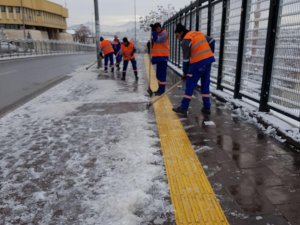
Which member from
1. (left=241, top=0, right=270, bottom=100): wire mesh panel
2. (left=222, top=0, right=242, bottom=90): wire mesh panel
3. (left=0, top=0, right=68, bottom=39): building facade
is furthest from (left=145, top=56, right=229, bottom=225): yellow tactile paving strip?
(left=0, top=0, right=68, bottom=39): building facade

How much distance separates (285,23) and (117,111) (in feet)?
11.0

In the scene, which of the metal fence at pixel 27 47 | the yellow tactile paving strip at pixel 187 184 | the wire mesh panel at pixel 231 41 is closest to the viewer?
the yellow tactile paving strip at pixel 187 184

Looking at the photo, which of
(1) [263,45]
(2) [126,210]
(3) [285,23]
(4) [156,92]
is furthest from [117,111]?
(2) [126,210]

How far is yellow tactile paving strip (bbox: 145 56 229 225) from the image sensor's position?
2.48m

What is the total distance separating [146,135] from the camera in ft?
14.9

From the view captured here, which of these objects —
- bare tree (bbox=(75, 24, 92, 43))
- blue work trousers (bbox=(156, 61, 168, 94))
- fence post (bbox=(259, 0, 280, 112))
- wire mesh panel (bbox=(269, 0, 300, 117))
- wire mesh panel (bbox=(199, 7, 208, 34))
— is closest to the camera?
wire mesh panel (bbox=(269, 0, 300, 117))

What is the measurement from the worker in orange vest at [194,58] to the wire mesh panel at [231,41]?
1.36 m

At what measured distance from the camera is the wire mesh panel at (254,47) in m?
5.50

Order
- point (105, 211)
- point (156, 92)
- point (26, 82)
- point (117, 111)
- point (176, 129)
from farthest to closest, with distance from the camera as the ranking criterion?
1. point (26, 82)
2. point (156, 92)
3. point (117, 111)
4. point (176, 129)
5. point (105, 211)

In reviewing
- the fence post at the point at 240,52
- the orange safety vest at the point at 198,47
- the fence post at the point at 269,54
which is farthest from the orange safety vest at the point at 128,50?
the fence post at the point at 269,54

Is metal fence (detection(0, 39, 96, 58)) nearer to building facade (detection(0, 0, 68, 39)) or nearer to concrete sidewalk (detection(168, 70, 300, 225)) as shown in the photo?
building facade (detection(0, 0, 68, 39))

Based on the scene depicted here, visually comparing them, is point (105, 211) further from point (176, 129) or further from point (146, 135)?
point (176, 129)

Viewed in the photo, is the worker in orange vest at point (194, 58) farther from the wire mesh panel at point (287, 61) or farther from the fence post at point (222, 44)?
the fence post at point (222, 44)

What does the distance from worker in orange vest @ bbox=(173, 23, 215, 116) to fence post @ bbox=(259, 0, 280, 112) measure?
3.18 feet
